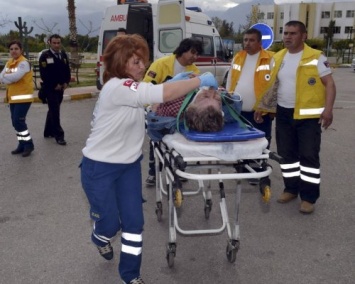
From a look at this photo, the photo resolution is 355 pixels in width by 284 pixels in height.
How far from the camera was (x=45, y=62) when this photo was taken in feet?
21.7

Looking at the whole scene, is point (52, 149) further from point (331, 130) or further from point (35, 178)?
point (331, 130)

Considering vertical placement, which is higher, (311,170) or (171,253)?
(311,170)

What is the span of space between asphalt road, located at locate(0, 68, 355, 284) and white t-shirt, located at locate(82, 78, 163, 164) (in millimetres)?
1022

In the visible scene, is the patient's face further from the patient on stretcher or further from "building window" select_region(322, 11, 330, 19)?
"building window" select_region(322, 11, 330, 19)

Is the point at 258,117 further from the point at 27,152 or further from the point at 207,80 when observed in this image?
the point at 27,152

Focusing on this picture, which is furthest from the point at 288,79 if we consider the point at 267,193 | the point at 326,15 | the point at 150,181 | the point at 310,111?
the point at 326,15

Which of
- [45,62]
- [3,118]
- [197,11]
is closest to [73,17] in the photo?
[197,11]

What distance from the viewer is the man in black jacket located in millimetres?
6621

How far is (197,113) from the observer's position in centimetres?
269

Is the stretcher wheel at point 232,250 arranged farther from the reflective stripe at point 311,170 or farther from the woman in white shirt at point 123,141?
the reflective stripe at point 311,170

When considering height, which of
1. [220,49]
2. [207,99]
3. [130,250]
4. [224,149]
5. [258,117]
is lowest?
[130,250]

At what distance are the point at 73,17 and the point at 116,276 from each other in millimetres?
17107

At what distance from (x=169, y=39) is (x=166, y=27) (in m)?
0.36

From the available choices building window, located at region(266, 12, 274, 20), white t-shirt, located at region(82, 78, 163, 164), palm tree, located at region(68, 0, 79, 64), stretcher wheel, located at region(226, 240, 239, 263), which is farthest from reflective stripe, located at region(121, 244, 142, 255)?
building window, located at region(266, 12, 274, 20)
